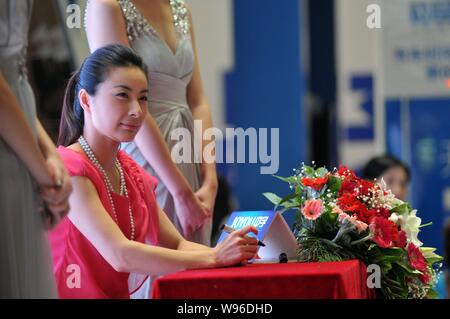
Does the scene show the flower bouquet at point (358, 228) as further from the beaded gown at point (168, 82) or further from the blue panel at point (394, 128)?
the blue panel at point (394, 128)

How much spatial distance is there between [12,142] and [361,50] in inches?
216

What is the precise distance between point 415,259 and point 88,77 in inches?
41.7

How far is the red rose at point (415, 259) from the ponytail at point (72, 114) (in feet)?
3.24

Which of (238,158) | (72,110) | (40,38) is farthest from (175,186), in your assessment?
(40,38)

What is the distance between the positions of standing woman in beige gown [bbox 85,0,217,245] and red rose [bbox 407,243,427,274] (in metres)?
0.64

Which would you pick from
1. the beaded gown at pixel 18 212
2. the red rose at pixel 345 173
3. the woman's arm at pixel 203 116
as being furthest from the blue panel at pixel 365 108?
the beaded gown at pixel 18 212

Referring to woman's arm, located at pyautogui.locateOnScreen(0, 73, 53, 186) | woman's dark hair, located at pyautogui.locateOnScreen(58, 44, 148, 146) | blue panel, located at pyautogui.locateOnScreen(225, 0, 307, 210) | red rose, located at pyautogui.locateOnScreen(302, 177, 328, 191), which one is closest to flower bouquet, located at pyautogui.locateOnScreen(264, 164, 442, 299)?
red rose, located at pyautogui.locateOnScreen(302, 177, 328, 191)

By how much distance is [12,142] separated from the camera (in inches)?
87.0

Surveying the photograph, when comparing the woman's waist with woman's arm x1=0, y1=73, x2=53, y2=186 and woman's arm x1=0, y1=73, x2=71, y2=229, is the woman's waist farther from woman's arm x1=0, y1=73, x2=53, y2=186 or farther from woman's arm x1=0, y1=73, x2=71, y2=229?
woman's arm x1=0, y1=73, x2=53, y2=186

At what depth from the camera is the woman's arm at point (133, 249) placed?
2.50 m

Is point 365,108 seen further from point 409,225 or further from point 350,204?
point 350,204

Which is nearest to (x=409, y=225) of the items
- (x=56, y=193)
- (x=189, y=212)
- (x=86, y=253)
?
(x=189, y=212)

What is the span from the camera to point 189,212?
314 centimetres
